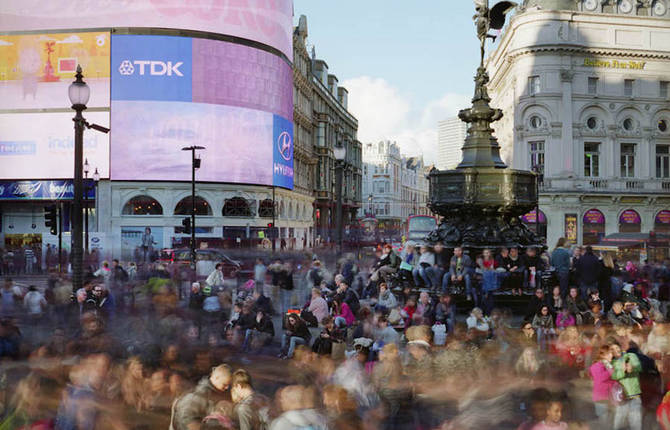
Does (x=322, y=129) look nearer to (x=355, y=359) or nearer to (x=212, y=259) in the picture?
(x=212, y=259)

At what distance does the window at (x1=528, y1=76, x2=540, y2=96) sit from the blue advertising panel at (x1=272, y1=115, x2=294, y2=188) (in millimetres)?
21204

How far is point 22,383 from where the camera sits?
7281 millimetres

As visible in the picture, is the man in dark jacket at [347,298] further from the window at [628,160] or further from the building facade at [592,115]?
the window at [628,160]

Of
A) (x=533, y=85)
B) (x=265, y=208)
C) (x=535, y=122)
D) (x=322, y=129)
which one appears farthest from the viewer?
(x=322, y=129)

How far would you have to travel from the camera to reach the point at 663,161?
167 ft

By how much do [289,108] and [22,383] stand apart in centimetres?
5115

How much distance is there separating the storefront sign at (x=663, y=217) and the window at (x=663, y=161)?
306 cm

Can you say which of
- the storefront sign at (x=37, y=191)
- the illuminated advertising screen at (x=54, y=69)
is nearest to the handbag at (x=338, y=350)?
the storefront sign at (x=37, y=191)

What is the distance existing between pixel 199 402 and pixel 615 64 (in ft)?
169

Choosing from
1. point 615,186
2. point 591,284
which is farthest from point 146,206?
point 591,284

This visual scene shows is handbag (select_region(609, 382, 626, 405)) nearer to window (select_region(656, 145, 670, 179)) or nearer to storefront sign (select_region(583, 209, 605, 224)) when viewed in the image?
storefront sign (select_region(583, 209, 605, 224))

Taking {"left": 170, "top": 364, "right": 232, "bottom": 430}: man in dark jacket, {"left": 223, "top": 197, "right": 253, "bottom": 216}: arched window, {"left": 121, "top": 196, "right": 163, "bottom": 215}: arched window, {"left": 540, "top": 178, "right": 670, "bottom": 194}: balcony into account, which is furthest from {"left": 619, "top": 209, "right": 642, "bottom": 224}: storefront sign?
{"left": 170, "top": 364, "right": 232, "bottom": 430}: man in dark jacket

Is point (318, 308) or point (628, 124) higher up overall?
point (628, 124)

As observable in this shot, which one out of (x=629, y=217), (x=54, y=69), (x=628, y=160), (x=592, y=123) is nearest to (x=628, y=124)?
(x=628, y=160)
